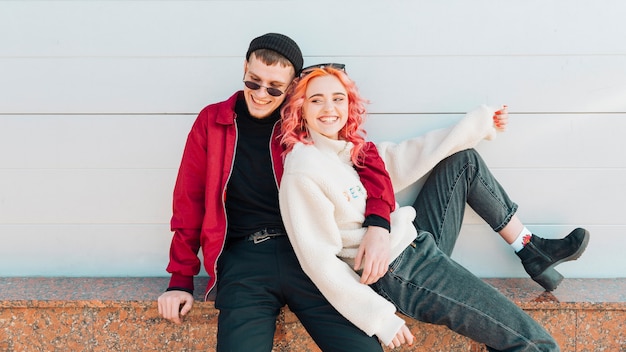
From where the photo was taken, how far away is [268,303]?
2027 mm

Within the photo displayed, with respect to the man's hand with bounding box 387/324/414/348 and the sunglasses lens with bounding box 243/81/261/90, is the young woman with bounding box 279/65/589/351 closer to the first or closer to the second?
the man's hand with bounding box 387/324/414/348

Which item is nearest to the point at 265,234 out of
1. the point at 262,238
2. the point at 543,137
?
the point at 262,238

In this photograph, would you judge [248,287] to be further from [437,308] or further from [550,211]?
[550,211]

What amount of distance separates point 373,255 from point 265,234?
45 centimetres

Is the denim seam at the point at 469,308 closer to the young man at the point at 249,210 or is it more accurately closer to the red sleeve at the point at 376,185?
the young man at the point at 249,210

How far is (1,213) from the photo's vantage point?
2.53 m

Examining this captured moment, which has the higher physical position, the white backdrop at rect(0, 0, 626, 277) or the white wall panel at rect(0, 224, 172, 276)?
the white backdrop at rect(0, 0, 626, 277)

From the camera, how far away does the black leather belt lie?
2133 mm

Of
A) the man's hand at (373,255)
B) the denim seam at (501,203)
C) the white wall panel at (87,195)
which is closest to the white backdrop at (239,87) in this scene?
the white wall panel at (87,195)

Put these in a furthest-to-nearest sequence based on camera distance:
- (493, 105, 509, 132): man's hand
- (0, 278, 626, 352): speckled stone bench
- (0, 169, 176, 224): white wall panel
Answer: (0, 169, 176, 224): white wall panel, (493, 105, 509, 132): man's hand, (0, 278, 626, 352): speckled stone bench

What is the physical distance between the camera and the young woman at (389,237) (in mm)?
1928

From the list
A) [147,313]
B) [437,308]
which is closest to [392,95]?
→ [437,308]

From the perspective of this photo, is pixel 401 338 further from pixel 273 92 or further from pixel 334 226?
pixel 273 92

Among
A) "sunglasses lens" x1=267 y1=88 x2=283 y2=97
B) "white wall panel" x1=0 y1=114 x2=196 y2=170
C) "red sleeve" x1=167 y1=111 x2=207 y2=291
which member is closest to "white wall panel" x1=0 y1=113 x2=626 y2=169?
"white wall panel" x1=0 y1=114 x2=196 y2=170
